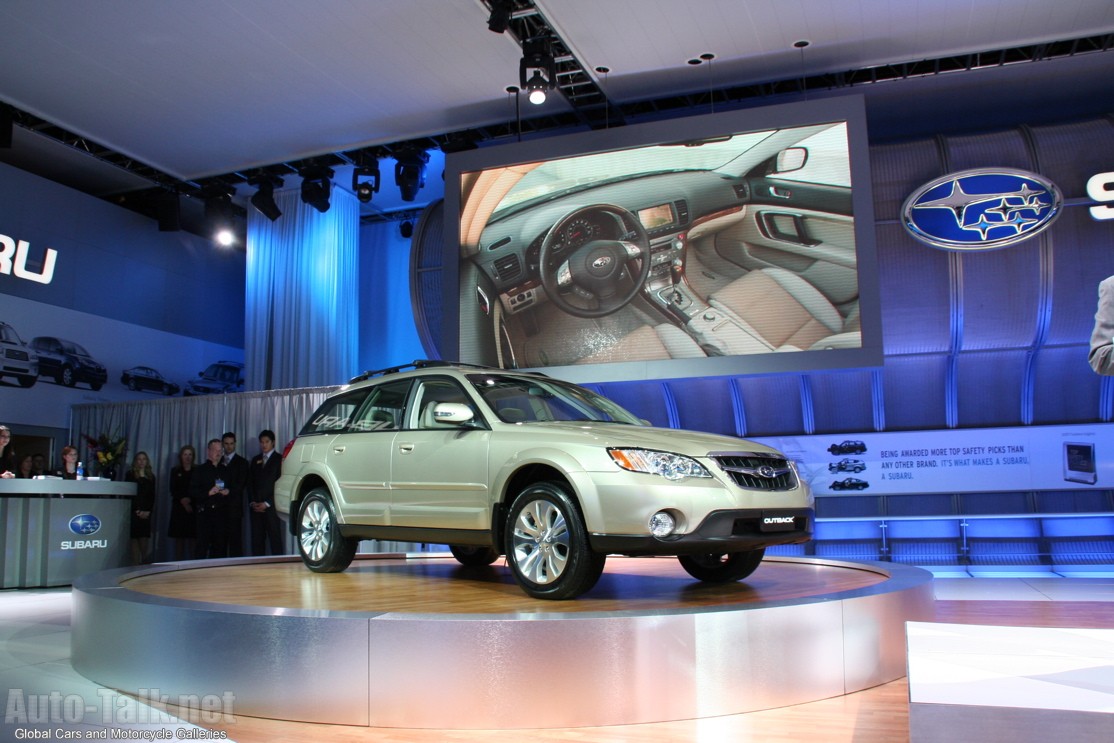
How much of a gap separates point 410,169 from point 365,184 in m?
0.84

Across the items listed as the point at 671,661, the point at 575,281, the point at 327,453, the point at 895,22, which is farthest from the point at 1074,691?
the point at 895,22

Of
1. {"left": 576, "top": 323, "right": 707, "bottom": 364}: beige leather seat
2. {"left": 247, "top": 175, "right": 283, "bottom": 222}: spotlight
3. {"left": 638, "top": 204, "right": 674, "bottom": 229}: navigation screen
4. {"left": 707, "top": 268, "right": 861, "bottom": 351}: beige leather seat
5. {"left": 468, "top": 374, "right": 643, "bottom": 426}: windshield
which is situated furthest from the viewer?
{"left": 247, "top": 175, "right": 283, "bottom": 222}: spotlight

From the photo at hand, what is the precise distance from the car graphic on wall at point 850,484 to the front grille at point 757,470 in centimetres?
900

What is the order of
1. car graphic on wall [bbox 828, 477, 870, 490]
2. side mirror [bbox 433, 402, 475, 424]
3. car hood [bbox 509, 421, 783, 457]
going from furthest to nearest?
car graphic on wall [bbox 828, 477, 870, 490], side mirror [bbox 433, 402, 475, 424], car hood [bbox 509, 421, 783, 457]

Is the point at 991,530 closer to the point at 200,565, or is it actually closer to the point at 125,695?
the point at 200,565

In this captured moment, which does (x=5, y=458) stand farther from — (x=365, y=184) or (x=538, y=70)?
(x=538, y=70)

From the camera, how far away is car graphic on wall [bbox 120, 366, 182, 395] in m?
16.6

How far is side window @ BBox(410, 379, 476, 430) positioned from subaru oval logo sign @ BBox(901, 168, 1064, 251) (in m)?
9.90

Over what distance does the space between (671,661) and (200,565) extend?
5.17m

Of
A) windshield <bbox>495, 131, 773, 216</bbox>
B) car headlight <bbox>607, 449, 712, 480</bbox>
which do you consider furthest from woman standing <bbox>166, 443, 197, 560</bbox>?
car headlight <bbox>607, 449, 712, 480</bbox>

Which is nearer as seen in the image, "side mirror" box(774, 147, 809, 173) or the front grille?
the front grille

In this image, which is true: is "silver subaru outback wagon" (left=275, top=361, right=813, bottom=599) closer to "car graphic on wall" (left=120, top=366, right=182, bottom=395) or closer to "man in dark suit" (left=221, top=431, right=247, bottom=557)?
"man in dark suit" (left=221, top=431, right=247, bottom=557)

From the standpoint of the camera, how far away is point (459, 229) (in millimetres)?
12562

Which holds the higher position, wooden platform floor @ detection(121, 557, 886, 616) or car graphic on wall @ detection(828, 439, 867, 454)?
car graphic on wall @ detection(828, 439, 867, 454)
